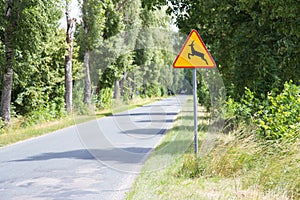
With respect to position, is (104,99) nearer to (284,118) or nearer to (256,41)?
(256,41)

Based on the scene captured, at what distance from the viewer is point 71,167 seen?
10648 millimetres

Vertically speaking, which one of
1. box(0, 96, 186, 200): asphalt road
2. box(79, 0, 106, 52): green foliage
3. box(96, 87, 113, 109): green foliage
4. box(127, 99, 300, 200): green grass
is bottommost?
box(0, 96, 186, 200): asphalt road

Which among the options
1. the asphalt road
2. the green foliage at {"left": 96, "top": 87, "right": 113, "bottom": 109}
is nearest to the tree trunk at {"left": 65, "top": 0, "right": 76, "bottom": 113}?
the green foliage at {"left": 96, "top": 87, "right": 113, "bottom": 109}

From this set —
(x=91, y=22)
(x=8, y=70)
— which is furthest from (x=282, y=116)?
(x=91, y=22)

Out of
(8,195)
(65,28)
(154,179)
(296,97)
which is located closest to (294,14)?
(296,97)

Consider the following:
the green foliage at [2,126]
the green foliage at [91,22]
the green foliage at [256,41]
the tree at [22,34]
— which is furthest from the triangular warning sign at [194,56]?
the green foliage at [91,22]

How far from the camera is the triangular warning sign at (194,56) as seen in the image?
9.00 m

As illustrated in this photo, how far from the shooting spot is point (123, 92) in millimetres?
54500

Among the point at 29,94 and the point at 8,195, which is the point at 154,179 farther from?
the point at 29,94

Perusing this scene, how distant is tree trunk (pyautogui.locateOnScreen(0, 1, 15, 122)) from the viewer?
19188 mm

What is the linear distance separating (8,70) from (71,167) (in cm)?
1054

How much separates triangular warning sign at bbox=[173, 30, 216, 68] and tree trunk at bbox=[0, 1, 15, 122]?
12.1 meters

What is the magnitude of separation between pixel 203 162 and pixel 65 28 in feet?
76.0

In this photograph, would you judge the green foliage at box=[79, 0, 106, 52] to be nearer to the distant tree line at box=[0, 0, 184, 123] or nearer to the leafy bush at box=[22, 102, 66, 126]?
the distant tree line at box=[0, 0, 184, 123]
